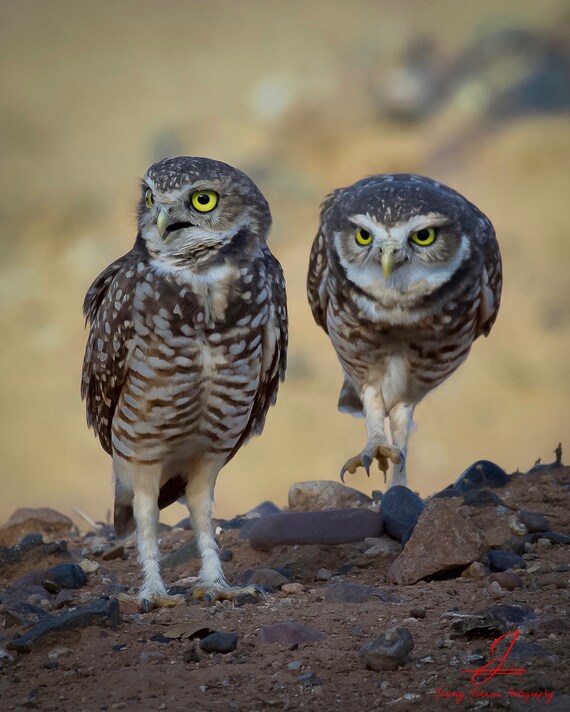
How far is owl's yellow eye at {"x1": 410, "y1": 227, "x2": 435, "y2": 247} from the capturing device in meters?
6.36

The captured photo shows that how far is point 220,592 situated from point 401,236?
93.3 inches

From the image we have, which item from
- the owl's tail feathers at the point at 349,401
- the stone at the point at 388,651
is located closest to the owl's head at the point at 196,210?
the stone at the point at 388,651

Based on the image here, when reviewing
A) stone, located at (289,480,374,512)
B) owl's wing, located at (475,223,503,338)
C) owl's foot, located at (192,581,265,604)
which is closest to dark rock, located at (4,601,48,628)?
owl's foot, located at (192,581,265,604)

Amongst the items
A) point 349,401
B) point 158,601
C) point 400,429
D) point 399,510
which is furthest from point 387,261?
point 158,601

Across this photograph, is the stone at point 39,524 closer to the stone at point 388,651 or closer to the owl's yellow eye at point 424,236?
the owl's yellow eye at point 424,236

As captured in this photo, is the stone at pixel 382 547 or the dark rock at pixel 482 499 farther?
the dark rock at pixel 482 499

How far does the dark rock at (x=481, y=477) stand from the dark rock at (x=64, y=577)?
9.41ft

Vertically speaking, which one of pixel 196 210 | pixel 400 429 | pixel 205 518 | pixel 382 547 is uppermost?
pixel 196 210

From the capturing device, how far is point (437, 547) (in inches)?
212

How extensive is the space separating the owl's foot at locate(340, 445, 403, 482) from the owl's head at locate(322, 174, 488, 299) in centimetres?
98

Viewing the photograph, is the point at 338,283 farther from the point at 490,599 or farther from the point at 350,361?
the point at 490,599

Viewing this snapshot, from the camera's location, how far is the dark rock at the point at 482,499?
6.61 m

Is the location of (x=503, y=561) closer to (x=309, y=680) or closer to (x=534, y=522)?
(x=534, y=522)
